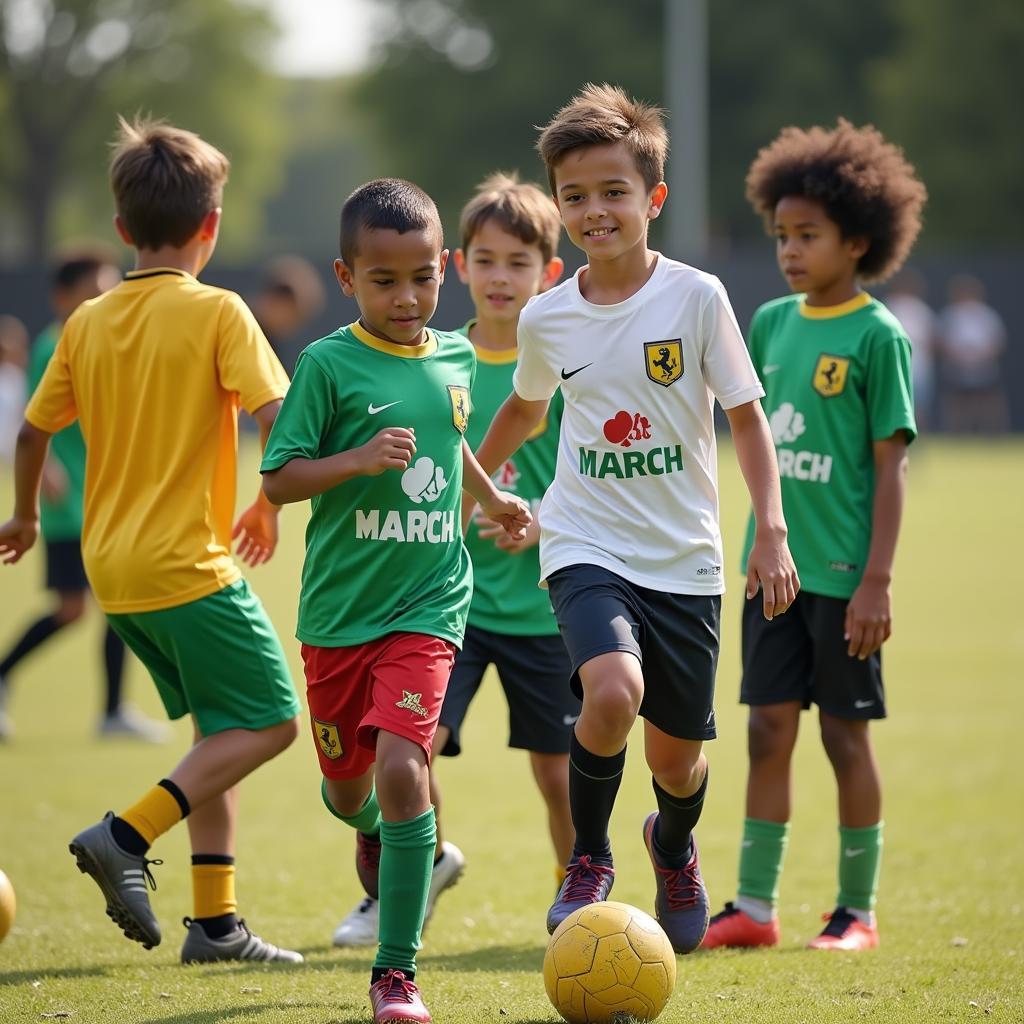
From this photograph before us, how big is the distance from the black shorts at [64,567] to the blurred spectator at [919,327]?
55.0 ft

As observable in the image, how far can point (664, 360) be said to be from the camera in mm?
4527

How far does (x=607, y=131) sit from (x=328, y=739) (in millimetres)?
1800

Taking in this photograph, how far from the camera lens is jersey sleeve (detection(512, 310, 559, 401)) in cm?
472

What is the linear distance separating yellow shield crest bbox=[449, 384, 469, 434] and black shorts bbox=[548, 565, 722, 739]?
1.60 ft

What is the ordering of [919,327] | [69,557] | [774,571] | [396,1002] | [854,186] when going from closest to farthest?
[396,1002]
[774,571]
[854,186]
[69,557]
[919,327]

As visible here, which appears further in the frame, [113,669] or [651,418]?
[113,669]

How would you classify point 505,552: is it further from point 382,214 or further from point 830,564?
point 382,214

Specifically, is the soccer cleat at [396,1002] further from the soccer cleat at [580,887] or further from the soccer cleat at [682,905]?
the soccer cleat at [682,905]

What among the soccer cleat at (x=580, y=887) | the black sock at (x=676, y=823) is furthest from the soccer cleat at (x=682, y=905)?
the soccer cleat at (x=580, y=887)

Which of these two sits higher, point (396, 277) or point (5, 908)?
point (396, 277)

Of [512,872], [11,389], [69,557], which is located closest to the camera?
[512,872]

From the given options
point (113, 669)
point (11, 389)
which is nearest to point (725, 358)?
point (113, 669)

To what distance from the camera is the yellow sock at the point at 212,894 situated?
5.06 m

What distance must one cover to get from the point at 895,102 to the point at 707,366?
141ft
